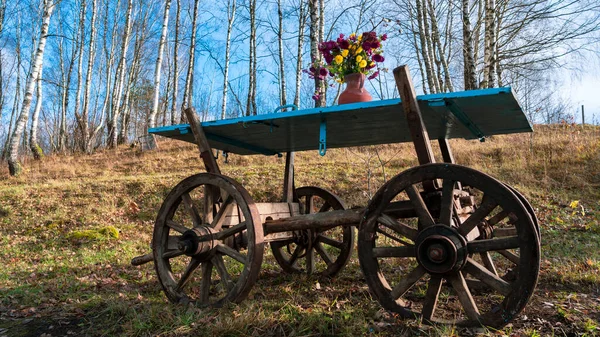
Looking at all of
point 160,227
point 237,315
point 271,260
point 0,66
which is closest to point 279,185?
point 271,260

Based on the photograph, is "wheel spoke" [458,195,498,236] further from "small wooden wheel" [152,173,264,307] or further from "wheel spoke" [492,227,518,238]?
"small wooden wheel" [152,173,264,307]

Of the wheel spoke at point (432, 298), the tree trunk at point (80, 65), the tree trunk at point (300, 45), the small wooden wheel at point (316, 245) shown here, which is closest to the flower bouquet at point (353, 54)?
the small wooden wheel at point (316, 245)

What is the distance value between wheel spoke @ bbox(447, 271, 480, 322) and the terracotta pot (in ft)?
5.73

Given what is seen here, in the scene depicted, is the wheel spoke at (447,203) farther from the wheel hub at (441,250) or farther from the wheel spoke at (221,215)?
the wheel spoke at (221,215)

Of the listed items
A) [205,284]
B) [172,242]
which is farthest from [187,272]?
[172,242]

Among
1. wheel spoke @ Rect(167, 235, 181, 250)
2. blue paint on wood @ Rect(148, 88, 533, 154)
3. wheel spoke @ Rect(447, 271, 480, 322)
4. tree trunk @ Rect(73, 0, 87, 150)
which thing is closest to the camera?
wheel spoke @ Rect(447, 271, 480, 322)

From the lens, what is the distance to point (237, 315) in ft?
10.3

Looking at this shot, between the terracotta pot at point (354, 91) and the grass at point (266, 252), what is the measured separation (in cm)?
184

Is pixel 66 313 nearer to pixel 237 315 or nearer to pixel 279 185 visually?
pixel 237 315

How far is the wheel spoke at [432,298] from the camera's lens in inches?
111

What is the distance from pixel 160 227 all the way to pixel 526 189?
8.01 m

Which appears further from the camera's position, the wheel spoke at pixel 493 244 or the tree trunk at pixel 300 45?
the tree trunk at pixel 300 45

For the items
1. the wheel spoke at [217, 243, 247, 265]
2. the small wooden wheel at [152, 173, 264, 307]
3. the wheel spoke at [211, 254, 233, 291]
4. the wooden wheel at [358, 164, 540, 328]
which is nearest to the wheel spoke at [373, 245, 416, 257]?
the wooden wheel at [358, 164, 540, 328]

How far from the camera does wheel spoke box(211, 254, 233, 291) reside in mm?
3549
